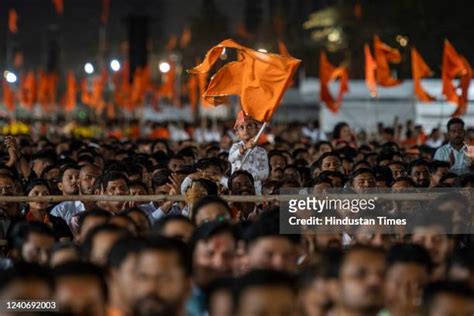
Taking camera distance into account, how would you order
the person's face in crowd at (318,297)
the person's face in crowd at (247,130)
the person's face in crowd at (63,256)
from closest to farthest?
1. the person's face in crowd at (318,297)
2. the person's face in crowd at (63,256)
3. the person's face in crowd at (247,130)

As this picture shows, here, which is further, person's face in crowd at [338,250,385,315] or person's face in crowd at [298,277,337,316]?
person's face in crowd at [298,277,337,316]

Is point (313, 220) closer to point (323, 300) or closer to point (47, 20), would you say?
point (323, 300)

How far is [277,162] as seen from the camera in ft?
56.2

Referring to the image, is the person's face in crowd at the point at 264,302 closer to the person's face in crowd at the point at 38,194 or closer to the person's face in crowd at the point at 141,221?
the person's face in crowd at the point at 141,221

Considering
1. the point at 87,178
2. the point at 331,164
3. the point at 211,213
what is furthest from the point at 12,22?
the point at 211,213

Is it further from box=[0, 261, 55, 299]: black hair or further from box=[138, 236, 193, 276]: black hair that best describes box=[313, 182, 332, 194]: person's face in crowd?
box=[0, 261, 55, 299]: black hair

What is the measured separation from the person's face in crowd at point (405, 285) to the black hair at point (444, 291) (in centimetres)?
38

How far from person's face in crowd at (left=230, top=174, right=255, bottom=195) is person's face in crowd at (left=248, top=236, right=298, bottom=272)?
498cm

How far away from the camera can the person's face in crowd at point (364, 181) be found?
534 inches

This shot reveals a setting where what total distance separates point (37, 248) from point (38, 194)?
3787 mm

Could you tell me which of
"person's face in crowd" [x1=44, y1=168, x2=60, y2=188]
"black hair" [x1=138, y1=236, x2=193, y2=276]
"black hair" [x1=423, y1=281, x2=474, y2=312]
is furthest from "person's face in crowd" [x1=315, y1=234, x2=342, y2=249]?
"person's face in crowd" [x1=44, y1=168, x2=60, y2=188]

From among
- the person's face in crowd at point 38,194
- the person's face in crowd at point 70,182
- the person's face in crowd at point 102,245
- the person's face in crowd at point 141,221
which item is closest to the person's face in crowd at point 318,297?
the person's face in crowd at point 102,245

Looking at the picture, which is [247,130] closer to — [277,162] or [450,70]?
[277,162]

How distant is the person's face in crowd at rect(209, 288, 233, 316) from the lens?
23.7 feet
